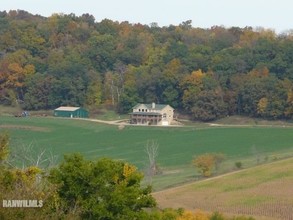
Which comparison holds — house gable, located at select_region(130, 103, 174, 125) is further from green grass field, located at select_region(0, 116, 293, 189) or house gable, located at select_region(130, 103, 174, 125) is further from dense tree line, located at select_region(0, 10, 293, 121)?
green grass field, located at select_region(0, 116, 293, 189)

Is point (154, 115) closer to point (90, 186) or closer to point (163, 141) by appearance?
point (163, 141)

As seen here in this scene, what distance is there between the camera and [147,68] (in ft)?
260

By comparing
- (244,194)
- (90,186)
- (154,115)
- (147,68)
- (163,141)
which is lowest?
(244,194)

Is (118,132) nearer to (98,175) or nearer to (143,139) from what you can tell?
(143,139)


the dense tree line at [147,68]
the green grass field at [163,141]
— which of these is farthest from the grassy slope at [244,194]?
the dense tree line at [147,68]

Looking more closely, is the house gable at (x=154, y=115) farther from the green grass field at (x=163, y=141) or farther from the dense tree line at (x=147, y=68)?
the green grass field at (x=163, y=141)

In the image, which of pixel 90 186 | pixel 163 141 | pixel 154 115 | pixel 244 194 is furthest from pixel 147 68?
pixel 90 186

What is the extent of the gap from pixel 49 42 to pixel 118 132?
33198 mm

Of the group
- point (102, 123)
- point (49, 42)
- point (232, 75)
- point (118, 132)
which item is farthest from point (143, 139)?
point (49, 42)

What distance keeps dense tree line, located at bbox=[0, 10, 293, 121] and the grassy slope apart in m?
28.8

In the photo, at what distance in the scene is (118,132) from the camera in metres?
60.4

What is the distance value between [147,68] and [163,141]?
25228 mm

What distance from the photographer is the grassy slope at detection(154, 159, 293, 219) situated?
1152 inches

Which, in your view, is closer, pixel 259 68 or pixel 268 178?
pixel 268 178
